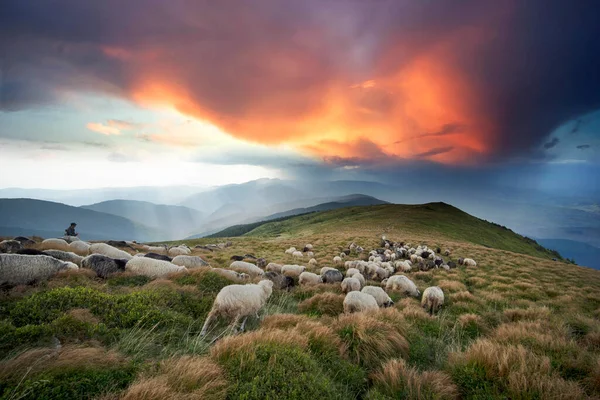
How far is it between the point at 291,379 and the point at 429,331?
574 centimetres

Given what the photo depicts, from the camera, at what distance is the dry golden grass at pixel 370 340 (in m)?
5.77

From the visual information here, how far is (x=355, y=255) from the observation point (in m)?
28.7

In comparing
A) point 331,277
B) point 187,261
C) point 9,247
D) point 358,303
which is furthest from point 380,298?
point 9,247

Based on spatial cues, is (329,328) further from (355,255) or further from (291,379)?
(355,255)

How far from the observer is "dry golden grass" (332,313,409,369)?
577 cm

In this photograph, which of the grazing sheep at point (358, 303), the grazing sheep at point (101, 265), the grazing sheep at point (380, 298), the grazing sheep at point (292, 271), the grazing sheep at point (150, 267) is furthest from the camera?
the grazing sheep at point (292, 271)

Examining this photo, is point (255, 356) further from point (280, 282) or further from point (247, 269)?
point (247, 269)

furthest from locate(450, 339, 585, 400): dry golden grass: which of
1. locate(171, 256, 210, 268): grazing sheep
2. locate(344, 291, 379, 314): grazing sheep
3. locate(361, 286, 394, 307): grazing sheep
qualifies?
locate(171, 256, 210, 268): grazing sheep

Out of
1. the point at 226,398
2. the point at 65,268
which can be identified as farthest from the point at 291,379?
the point at 65,268

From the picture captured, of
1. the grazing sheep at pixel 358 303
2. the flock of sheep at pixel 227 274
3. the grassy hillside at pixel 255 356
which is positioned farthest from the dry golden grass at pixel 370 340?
the grazing sheep at pixel 358 303

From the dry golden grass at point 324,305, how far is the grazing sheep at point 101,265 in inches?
314

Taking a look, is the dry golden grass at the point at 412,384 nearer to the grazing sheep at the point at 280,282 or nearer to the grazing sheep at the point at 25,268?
the grazing sheep at the point at 280,282

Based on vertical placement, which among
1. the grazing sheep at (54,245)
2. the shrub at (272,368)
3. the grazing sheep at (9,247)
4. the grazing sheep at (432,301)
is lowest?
the grazing sheep at (432,301)

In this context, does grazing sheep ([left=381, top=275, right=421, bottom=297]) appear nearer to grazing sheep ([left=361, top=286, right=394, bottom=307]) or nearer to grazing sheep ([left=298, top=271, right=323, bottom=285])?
grazing sheep ([left=361, top=286, right=394, bottom=307])
